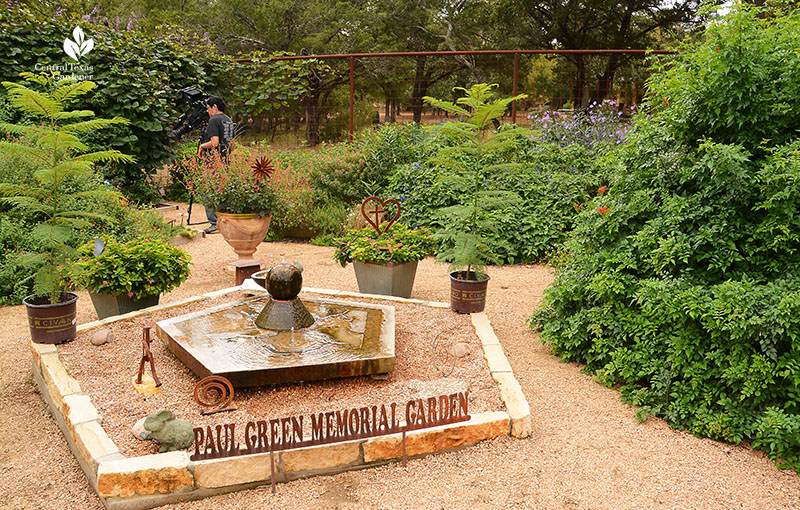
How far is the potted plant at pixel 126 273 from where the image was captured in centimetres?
520

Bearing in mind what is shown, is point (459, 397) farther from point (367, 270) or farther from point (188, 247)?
point (188, 247)

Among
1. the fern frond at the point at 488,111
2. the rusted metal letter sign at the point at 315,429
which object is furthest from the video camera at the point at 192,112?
the rusted metal letter sign at the point at 315,429

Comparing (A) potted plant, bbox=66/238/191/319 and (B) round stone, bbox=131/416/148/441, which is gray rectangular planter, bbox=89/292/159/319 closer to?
(A) potted plant, bbox=66/238/191/319

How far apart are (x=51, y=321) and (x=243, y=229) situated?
2.76 m

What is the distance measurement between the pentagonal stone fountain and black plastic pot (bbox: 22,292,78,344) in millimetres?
707

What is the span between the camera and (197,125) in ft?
36.3

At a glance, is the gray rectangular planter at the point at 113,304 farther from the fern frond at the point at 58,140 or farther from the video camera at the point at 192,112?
the video camera at the point at 192,112

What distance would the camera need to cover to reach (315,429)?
3.22 m

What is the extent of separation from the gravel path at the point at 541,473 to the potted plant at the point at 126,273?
1.13 meters

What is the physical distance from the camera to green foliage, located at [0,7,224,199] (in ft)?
31.0

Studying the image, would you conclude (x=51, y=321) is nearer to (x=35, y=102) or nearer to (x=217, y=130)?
(x=35, y=102)

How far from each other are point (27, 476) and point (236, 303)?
214 cm

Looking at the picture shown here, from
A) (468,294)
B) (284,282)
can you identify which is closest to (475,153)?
(468,294)

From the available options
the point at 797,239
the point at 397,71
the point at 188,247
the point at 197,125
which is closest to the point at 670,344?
the point at 797,239
